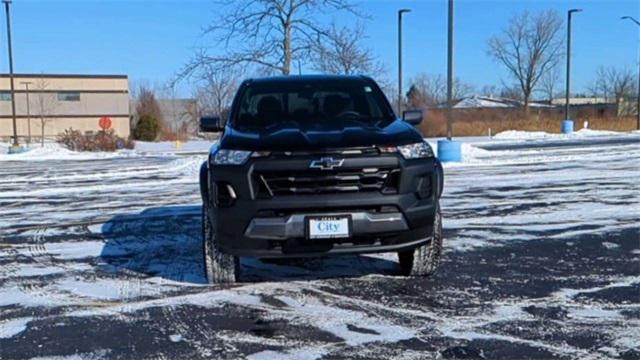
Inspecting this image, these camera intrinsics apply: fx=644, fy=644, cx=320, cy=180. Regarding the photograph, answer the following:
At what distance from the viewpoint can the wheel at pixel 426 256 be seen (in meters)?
5.45

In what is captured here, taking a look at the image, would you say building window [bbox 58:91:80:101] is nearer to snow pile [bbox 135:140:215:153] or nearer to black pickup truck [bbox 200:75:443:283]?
snow pile [bbox 135:140:215:153]

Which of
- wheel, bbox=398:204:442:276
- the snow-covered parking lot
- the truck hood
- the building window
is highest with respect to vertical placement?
the building window

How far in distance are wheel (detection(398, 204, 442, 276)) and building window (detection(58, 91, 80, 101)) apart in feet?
212

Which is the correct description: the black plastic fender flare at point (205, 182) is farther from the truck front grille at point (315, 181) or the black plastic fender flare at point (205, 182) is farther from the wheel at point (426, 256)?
the wheel at point (426, 256)

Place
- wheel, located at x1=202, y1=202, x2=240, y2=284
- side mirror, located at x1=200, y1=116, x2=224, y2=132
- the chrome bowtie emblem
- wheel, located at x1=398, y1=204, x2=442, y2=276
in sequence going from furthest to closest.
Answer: side mirror, located at x1=200, y1=116, x2=224, y2=132, wheel, located at x1=398, y1=204, x2=442, y2=276, wheel, located at x1=202, y1=202, x2=240, y2=284, the chrome bowtie emblem

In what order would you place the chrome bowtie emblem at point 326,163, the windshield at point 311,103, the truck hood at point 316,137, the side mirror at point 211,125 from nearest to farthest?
1. the chrome bowtie emblem at point 326,163
2. the truck hood at point 316,137
3. the windshield at point 311,103
4. the side mirror at point 211,125

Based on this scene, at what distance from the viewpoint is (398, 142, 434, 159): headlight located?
196 inches

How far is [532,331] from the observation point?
427 centimetres

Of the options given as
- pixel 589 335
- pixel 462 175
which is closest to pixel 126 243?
pixel 589 335

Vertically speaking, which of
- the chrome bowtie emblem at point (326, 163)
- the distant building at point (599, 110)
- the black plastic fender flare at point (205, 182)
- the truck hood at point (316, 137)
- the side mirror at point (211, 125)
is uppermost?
the distant building at point (599, 110)

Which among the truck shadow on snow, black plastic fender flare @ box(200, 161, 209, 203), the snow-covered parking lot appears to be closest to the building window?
the snow-covered parking lot

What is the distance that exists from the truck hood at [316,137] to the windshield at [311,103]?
0.52 meters

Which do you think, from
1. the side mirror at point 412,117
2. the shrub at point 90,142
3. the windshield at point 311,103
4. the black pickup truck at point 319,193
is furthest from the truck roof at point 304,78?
the shrub at point 90,142

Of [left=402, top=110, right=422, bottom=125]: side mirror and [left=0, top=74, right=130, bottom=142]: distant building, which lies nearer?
[left=402, top=110, right=422, bottom=125]: side mirror
